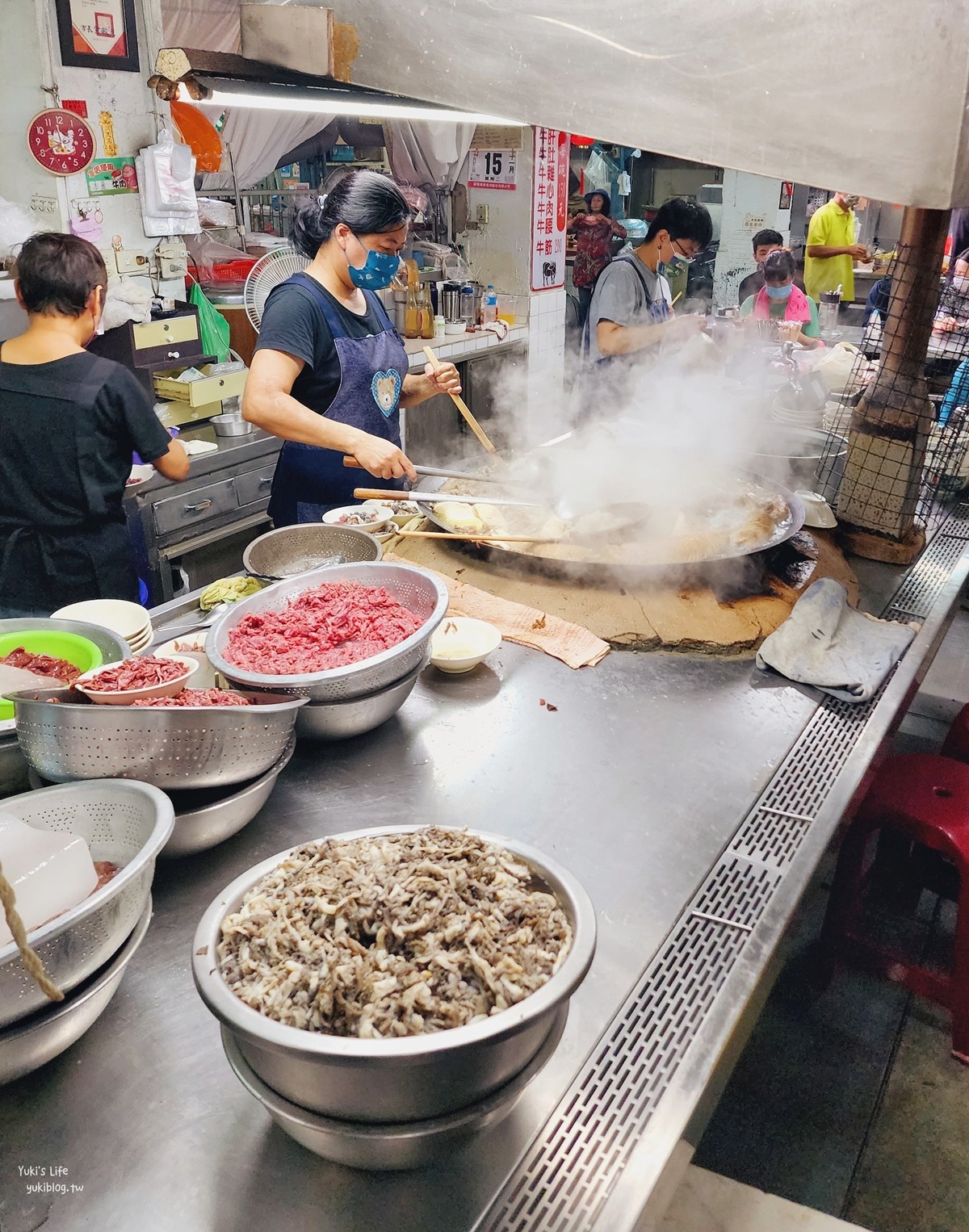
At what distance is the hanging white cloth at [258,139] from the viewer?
5.98 meters

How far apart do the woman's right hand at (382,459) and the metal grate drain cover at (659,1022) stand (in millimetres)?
1386

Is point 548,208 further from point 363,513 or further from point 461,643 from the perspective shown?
point 461,643

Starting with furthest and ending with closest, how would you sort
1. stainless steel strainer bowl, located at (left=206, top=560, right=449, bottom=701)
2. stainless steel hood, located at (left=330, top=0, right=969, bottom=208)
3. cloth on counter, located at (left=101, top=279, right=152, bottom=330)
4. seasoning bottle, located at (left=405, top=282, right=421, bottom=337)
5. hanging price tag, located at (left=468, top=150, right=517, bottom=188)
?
hanging price tag, located at (left=468, top=150, right=517, bottom=188) → seasoning bottle, located at (left=405, top=282, right=421, bottom=337) → cloth on counter, located at (left=101, top=279, right=152, bottom=330) → stainless steel strainer bowl, located at (left=206, top=560, right=449, bottom=701) → stainless steel hood, located at (left=330, top=0, right=969, bottom=208)

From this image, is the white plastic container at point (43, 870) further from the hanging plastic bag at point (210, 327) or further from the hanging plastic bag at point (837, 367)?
the hanging plastic bag at point (210, 327)

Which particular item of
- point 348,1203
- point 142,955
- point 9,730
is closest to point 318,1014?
point 348,1203

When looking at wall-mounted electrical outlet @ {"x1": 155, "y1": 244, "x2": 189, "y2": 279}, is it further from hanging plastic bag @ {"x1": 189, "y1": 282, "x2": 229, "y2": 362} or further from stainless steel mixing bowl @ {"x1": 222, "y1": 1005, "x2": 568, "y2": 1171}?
stainless steel mixing bowl @ {"x1": 222, "y1": 1005, "x2": 568, "y2": 1171}

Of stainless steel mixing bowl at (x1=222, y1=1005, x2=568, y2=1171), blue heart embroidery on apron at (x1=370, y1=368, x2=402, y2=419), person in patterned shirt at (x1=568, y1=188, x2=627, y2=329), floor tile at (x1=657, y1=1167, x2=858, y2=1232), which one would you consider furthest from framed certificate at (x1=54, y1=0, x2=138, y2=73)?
person in patterned shirt at (x1=568, y1=188, x2=627, y2=329)

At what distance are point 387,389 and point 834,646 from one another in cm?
185

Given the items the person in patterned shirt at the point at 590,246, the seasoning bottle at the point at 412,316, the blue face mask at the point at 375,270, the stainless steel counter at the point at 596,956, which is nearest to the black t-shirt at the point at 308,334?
the blue face mask at the point at 375,270

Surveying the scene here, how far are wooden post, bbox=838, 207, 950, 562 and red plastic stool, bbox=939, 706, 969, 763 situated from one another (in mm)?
614

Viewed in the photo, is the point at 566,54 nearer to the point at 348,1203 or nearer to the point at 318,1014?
the point at 318,1014

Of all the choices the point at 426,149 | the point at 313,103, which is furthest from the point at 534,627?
the point at 426,149

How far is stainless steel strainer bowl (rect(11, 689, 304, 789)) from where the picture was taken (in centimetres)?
148

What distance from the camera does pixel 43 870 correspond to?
1249mm
